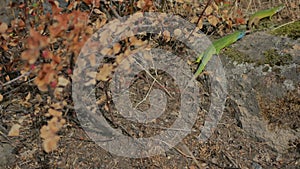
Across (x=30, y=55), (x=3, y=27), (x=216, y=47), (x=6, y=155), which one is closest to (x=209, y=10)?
(x=216, y=47)

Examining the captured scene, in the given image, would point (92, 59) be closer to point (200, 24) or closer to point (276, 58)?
point (200, 24)

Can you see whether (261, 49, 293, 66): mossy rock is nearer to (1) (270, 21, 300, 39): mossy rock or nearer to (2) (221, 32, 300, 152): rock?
(2) (221, 32, 300, 152): rock

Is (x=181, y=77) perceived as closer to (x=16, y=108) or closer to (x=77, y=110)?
(x=77, y=110)

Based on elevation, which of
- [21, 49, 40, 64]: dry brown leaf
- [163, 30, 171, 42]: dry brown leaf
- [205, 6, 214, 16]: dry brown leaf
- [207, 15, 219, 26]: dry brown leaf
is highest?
[21, 49, 40, 64]: dry brown leaf

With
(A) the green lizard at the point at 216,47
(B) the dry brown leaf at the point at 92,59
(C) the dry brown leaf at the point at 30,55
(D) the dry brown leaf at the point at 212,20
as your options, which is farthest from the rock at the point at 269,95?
(C) the dry brown leaf at the point at 30,55

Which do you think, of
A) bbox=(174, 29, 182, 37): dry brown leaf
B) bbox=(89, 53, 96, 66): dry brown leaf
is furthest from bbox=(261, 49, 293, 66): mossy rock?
bbox=(89, 53, 96, 66): dry brown leaf

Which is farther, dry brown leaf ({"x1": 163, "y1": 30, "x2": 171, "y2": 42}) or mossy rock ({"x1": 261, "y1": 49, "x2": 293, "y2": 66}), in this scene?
dry brown leaf ({"x1": 163, "y1": 30, "x2": 171, "y2": 42})

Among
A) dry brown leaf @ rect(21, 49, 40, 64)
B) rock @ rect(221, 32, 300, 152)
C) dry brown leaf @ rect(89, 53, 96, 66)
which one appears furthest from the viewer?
rock @ rect(221, 32, 300, 152)

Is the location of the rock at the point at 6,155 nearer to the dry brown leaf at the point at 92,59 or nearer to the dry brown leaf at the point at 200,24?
the dry brown leaf at the point at 92,59
